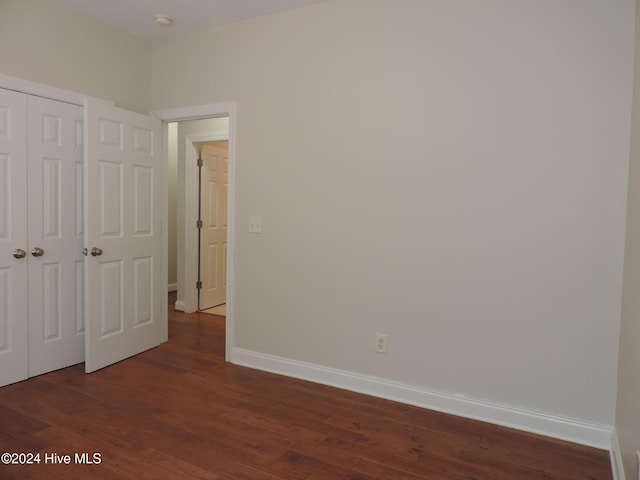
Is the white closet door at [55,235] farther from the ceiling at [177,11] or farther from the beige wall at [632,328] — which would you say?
the beige wall at [632,328]

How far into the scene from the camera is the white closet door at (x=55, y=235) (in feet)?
9.66

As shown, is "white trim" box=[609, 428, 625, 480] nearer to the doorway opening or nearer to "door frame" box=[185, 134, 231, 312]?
the doorway opening

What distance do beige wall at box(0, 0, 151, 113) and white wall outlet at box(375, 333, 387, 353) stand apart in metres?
2.88

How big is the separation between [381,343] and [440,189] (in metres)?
1.12

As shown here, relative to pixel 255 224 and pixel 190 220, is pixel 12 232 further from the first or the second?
pixel 190 220

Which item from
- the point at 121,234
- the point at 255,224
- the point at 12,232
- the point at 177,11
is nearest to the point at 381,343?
the point at 255,224

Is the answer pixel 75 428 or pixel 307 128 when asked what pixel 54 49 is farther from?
pixel 75 428

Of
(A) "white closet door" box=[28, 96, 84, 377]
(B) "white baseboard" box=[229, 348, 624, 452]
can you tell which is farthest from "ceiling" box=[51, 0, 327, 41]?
(B) "white baseboard" box=[229, 348, 624, 452]

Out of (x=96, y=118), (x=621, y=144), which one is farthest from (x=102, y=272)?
(x=621, y=144)

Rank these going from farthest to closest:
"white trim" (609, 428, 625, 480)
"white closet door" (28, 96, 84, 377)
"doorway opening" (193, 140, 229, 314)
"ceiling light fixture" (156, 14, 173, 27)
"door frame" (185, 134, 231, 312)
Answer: "doorway opening" (193, 140, 229, 314) < "door frame" (185, 134, 231, 312) < "ceiling light fixture" (156, 14, 173, 27) < "white closet door" (28, 96, 84, 377) < "white trim" (609, 428, 625, 480)

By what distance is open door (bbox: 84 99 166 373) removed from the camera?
122 inches

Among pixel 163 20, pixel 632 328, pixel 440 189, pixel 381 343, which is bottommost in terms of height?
pixel 381 343

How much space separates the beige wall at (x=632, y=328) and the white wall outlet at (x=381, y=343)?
1.31m

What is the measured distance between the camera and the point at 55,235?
3.08 m
